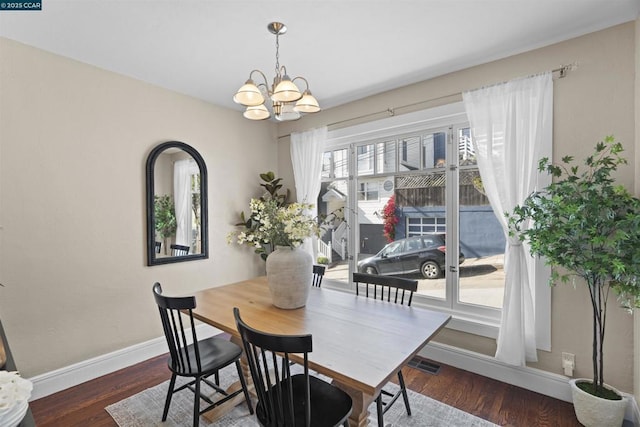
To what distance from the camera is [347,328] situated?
1.76m

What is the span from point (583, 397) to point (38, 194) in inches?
165

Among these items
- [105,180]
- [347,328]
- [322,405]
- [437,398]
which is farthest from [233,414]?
[105,180]

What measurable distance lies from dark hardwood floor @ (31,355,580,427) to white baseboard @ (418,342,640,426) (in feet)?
0.16

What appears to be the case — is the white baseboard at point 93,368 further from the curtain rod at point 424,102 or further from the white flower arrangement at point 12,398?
the curtain rod at point 424,102

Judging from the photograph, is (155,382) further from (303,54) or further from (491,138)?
(491,138)

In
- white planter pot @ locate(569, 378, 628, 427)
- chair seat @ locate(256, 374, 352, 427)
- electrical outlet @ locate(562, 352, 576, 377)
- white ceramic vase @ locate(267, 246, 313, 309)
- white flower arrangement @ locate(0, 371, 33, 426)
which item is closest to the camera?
white flower arrangement @ locate(0, 371, 33, 426)

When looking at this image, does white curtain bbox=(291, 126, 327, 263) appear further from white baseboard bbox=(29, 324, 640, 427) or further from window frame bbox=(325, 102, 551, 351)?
white baseboard bbox=(29, 324, 640, 427)

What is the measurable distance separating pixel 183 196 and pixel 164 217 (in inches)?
12.3

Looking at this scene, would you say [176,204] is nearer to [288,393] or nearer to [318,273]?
[318,273]

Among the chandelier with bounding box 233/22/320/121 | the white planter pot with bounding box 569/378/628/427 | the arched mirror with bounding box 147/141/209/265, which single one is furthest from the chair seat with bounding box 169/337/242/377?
the white planter pot with bounding box 569/378/628/427

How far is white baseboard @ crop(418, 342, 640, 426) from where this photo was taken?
2271 millimetres

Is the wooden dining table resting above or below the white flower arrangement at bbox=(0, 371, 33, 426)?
below

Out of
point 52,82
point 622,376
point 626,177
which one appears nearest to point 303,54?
point 52,82

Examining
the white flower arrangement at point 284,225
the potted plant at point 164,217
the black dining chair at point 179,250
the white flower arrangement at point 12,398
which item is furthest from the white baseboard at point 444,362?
the white flower arrangement at point 12,398
